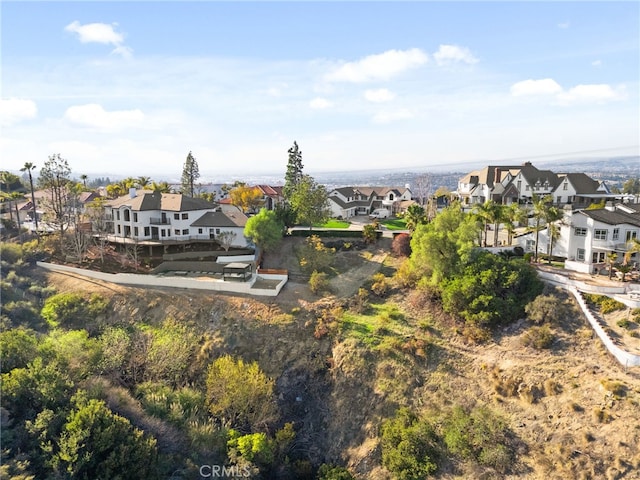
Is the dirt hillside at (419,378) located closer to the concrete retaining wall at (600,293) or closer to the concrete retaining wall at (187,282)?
the concrete retaining wall at (600,293)

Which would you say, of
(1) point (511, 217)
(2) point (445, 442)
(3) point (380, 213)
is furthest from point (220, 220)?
(2) point (445, 442)

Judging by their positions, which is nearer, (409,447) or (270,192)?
(409,447)

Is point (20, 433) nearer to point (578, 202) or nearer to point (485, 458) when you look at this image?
point (485, 458)

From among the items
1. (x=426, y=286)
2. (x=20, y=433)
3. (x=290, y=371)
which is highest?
(x=426, y=286)

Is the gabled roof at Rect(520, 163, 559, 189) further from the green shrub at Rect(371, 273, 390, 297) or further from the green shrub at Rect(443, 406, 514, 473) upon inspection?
the green shrub at Rect(443, 406, 514, 473)

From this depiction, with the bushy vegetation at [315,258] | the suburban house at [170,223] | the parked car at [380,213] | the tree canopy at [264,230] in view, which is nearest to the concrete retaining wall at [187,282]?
the bushy vegetation at [315,258]

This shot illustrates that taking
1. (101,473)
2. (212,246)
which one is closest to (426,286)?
(212,246)

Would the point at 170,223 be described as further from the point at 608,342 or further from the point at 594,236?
the point at 594,236
